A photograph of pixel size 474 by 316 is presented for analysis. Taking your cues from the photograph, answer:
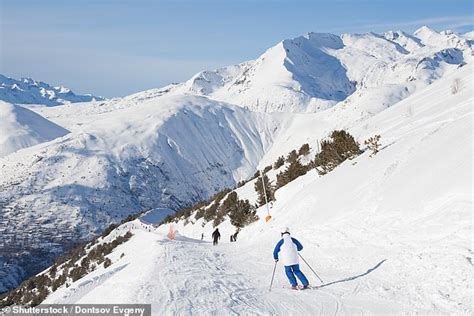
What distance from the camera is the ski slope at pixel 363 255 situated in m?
9.80

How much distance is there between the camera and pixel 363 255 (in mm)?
13562

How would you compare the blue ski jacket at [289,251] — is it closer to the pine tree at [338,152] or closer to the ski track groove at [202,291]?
the ski track groove at [202,291]

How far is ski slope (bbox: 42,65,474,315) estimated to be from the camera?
32.1ft

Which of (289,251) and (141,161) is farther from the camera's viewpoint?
(141,161)

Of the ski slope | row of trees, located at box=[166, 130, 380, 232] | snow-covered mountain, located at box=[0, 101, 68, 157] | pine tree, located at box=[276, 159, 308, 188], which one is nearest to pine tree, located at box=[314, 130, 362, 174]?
row of trees, located at box=[166, 130, 380, 232]

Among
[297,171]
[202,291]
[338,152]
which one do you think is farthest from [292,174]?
[202,291]


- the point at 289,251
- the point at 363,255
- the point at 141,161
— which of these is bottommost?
the point at 363,255

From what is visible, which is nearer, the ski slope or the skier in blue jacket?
the ski slope

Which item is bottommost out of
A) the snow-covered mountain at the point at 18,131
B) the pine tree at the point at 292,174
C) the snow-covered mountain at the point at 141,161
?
the pine tree at the point at 292,174

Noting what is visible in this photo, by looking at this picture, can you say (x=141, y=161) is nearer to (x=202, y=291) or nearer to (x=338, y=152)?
(x=338, y=152)

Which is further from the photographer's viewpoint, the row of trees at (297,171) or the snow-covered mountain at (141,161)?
the snow-covered mountain at (141,161)

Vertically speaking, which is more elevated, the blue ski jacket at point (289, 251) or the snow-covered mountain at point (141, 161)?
the snow-covered mountain at point (141, 161)

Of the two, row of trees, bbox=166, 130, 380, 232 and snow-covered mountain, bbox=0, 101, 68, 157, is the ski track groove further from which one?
snow-covered mountain, bbox=0, 101, 68, 157

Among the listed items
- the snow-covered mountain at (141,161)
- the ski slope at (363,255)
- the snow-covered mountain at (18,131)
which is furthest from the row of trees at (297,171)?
the snow-covered mountain at (18,131)
